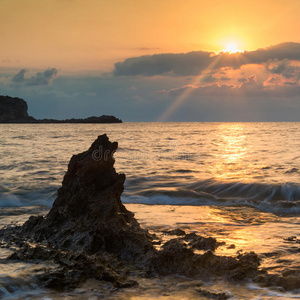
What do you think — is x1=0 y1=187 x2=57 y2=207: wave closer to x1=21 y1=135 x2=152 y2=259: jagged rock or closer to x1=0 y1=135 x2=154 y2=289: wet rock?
x1=0 y1=135 x2=154 y2=289: wet rock

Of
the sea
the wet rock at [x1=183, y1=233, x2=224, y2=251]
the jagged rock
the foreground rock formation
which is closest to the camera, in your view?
the sea

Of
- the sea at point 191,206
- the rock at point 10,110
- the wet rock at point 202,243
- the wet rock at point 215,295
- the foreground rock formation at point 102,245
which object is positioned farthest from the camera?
the rock at point 10,110

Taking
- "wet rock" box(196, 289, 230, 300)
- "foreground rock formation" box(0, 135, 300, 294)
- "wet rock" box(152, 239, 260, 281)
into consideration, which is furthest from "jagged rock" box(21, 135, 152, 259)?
"wet rock" box(196, 289, 230, 300)

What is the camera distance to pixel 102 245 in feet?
17.4

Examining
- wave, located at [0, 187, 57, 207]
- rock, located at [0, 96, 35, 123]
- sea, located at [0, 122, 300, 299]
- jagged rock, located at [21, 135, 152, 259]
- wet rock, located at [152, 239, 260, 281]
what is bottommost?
wave, located at [0, 187, 57, 207]

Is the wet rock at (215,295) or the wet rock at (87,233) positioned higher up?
the wet rock at (87,233)

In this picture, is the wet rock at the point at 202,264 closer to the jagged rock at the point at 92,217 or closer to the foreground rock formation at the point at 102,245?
the foreground rock formation at the point at 102,245

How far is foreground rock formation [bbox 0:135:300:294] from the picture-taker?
15.0ft

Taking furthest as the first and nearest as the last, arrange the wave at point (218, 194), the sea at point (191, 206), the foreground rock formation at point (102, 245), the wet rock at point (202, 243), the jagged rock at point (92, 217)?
the wave at point (218, 194) < the wet rock at point (202, 243) < the jagged rock at point (92, 217) < the foreground rock formation at point (102, 245) < the sea at point (191, 206)

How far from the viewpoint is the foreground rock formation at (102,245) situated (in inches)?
180

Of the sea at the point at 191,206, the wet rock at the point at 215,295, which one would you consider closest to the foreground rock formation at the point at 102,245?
the sea at the point at 191,206

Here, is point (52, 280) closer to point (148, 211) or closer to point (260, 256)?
point (260, 256)

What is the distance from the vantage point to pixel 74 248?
5293 millimetres

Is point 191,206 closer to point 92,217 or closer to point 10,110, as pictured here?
point 92,217
